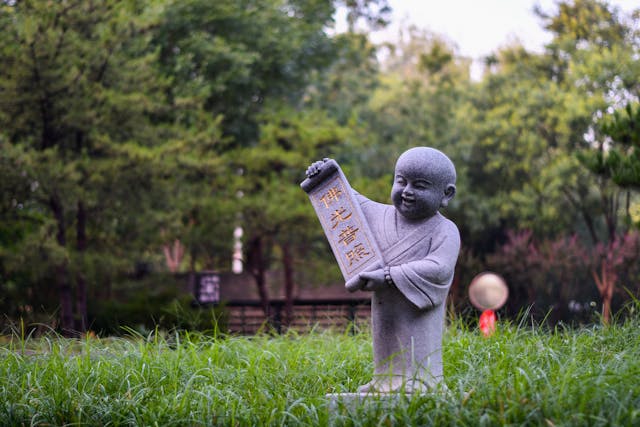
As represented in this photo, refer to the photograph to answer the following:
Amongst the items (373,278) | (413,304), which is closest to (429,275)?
(413,304)

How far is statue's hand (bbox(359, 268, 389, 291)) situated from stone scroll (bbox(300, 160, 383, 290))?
0.08 m

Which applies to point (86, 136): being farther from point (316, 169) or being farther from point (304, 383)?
point (304, 383)

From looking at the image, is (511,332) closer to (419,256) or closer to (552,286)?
(419,256)

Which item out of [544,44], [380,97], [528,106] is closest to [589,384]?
[528,106]

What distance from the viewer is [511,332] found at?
7301mm

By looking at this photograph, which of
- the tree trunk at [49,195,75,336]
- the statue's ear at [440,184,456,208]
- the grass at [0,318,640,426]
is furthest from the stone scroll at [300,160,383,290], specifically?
the tree trunk at [49,195,75,336]

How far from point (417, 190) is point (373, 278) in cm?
69

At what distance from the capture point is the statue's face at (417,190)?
5430mm

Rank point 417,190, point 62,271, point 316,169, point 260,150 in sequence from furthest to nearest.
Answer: point 260,150, point 62,271, point 316,169, point 417,190

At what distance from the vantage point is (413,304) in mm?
5223

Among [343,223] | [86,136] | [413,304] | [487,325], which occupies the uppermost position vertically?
[86,136]

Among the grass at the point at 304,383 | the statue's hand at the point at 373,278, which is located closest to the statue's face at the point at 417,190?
the statue's hand at the point at 373,278

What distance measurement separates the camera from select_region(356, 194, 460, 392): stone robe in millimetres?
5195

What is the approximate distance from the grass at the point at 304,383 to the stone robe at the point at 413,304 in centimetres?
31
